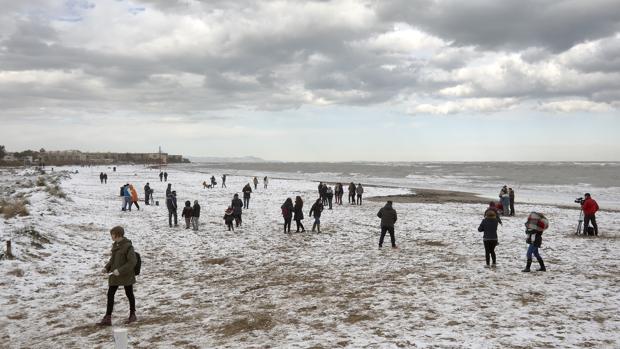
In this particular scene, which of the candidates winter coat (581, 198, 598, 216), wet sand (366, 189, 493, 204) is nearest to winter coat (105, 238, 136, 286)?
winter coat (581, 198, 598, 216)

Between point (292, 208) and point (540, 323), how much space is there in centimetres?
1237

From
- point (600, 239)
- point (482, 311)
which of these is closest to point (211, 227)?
point (482, 311)

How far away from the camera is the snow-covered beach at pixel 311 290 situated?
748 cm

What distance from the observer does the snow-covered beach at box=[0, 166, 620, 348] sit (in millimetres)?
7480

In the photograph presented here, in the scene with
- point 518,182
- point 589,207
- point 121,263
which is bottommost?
point 518,182

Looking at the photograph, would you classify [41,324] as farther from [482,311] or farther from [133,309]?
[482,311]

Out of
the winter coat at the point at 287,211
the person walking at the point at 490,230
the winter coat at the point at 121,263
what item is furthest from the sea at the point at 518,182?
the winter coat at the point at 121,263

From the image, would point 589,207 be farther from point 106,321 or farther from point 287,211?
point 106,321

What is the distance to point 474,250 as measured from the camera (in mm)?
14789

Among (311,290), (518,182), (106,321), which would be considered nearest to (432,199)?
(311,290)

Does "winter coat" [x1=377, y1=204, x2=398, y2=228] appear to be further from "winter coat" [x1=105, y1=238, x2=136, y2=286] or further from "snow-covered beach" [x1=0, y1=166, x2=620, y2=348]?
"winter coat" [x1=105, y1=238, x2=136, y2=286]

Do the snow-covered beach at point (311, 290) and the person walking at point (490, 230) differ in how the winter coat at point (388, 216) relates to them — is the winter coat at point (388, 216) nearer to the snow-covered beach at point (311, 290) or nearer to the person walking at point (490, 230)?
the snow-covered beach at point (311, 290)

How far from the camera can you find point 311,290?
10.4m

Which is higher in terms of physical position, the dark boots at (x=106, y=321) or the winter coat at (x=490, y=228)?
the winter coat at (x=490, y=228)
